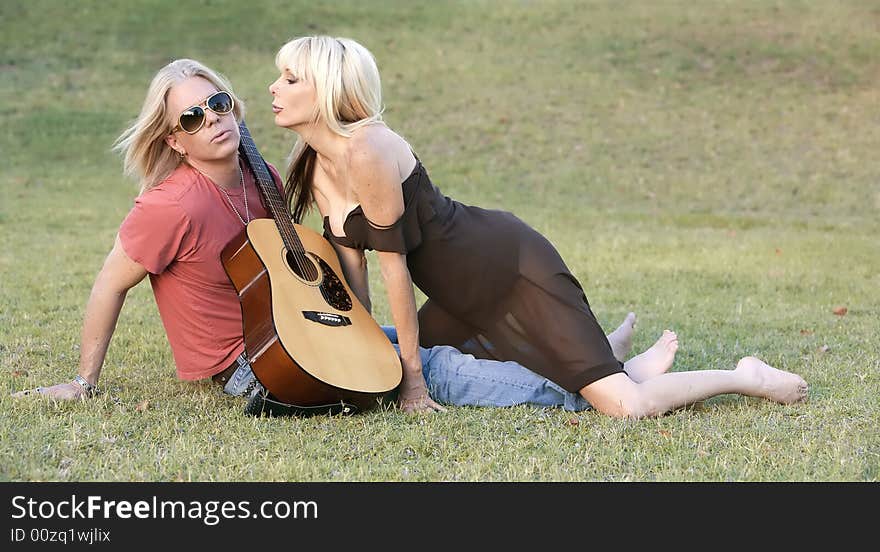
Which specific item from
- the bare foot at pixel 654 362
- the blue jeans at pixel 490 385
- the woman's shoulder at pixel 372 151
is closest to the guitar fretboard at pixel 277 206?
the woman's shoulder at pixel 372 151

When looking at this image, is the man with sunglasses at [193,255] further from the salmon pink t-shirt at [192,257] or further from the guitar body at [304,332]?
the guitar body at [304,332]

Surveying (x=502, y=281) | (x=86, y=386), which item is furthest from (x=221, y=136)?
(x=502, y=281)

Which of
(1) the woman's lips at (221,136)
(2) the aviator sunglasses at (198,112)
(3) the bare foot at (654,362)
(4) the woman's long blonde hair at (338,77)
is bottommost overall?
(3) the bare foot at (654,362)

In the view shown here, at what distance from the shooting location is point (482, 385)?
15.7 ft

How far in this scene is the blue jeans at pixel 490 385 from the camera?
475cm

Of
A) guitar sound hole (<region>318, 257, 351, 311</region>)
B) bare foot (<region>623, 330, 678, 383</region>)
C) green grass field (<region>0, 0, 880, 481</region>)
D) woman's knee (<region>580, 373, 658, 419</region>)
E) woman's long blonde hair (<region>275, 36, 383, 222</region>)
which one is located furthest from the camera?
bare foot (<region>623, 330, 678, 383</region>)

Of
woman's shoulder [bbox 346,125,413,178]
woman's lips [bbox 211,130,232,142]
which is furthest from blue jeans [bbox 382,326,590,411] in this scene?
woman's lips [bbox 211,130,232,142]

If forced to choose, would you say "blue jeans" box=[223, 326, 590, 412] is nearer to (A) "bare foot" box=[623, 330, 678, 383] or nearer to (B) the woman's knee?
(B) the woman's knee

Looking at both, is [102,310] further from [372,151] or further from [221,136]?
→ [372,151]

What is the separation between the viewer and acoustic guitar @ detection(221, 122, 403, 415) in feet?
13.9

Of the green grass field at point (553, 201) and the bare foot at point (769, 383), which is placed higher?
the bare foot at point (769, 383)

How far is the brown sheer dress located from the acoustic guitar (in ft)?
0.80

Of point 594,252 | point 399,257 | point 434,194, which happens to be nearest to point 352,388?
point 399,257
